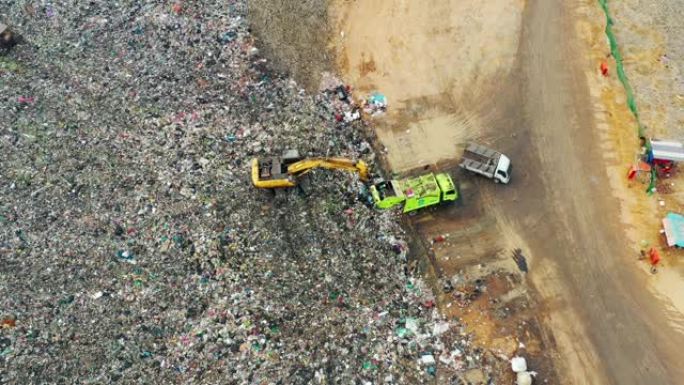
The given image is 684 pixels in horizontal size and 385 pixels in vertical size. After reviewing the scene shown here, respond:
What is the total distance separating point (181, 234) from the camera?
1645 centimetres

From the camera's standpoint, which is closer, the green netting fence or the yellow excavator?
the yellow excavator

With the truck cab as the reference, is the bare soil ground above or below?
above

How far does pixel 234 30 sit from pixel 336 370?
560 inches

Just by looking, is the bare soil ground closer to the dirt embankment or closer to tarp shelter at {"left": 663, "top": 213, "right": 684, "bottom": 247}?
the dirt embankment

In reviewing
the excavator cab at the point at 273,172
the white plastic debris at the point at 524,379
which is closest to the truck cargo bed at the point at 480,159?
the excavator cab at the point at 273,172

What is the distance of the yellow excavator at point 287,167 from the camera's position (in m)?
17.2

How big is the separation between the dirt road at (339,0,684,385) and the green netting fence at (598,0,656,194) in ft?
3.71

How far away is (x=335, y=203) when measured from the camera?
58.1ft

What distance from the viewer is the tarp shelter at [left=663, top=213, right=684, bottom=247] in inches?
660

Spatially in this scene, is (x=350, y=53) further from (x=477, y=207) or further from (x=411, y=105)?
(x=477, y=207)

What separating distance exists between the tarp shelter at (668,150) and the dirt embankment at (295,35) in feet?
38.5

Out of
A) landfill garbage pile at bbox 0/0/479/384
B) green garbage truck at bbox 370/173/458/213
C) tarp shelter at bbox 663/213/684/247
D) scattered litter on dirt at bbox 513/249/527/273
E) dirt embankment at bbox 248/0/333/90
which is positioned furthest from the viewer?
dirt embankment at bbox 248/0/333/90

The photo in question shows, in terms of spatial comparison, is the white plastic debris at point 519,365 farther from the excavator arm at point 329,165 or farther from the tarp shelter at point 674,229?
the excavator arm at point 329,165

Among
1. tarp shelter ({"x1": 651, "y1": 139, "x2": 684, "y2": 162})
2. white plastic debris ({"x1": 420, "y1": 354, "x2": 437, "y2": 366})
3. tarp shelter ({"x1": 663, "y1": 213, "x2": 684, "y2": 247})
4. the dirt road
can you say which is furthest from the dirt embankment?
tarp shelter ({"x1": 663, "y1": 213, "x2": 684, "y2": 247})
